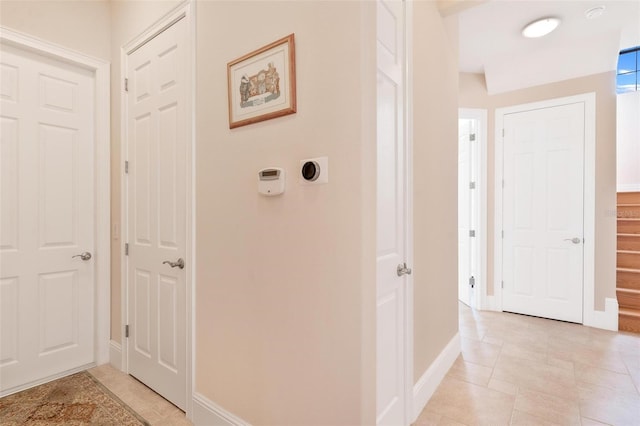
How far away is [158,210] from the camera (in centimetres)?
214

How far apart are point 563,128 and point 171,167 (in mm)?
3948

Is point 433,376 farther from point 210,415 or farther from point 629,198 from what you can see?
point 629,198

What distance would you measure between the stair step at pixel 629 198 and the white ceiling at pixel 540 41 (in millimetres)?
2566

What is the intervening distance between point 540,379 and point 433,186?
159 centimetres

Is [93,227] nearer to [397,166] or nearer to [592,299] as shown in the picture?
[397,166]

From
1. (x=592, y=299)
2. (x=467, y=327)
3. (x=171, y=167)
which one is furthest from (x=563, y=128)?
(x=171, y=167)

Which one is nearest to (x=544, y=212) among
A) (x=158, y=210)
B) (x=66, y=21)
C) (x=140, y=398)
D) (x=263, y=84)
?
(x=263, y=84)

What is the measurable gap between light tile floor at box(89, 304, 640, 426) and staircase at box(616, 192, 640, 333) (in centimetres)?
20

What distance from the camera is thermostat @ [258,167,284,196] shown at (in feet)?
4.63

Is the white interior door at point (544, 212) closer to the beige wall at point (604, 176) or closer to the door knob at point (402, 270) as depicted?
the beige wall at point (604, 176)

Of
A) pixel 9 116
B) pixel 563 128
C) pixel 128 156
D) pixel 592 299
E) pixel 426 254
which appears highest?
pixel 563 128

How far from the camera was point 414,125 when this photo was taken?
1878 millimetres

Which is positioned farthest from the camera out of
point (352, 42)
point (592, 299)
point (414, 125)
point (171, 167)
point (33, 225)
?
point (592, 299)

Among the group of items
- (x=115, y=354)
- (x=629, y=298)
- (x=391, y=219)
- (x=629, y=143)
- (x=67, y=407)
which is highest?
(x=629, y=143)
